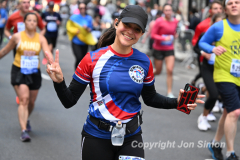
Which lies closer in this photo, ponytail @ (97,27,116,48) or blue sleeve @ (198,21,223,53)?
ponytail @ (97,27,116,48)

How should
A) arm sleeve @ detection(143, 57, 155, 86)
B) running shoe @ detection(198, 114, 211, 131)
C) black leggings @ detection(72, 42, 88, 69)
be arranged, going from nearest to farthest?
arm sleeve @ detection(143, 57, 155, 86) < running shoe @ detection(198, 114, 211, 131) < black leggings @ detection(72, 42, 88, 69)

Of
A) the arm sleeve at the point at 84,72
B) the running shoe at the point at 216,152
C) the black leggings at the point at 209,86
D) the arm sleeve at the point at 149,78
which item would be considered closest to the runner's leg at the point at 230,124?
the running shoe at the point at 216,152

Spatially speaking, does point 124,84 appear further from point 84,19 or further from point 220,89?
point 84,19

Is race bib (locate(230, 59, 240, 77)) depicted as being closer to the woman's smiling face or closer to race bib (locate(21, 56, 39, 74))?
the woman's smiling face

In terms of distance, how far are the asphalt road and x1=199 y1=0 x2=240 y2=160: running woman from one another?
745 mm

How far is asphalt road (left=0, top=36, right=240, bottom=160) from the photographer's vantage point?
5.46m

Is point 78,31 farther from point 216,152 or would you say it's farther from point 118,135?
point 118,135

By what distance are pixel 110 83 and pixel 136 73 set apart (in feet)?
0.77

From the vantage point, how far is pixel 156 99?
3428 millimetres

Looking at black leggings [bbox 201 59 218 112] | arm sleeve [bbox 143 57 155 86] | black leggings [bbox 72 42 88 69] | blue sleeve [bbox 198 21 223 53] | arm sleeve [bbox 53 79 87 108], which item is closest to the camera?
arm sleeve [bbox 53 79 87 108]

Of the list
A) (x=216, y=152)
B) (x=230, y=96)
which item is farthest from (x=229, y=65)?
(x=216, y=152)

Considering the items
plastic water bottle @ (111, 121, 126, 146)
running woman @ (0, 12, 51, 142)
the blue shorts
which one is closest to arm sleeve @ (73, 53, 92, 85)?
plastic water bottle @ (111, 121, 126, 146)

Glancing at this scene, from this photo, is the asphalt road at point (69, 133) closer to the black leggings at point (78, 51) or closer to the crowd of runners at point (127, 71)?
the crowd of runners at point (127, 71)

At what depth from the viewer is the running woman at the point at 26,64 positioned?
5.93 m
